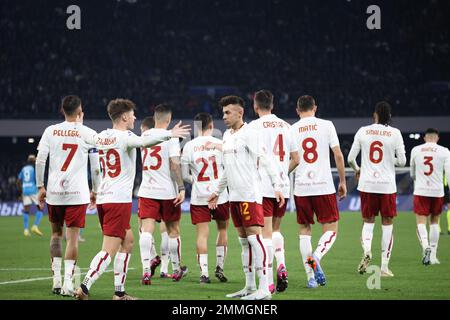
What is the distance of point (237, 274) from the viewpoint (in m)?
13.1

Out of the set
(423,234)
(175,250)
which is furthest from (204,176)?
(423,234)

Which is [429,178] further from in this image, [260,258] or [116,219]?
[116,219]

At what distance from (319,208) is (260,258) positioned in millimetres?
2128

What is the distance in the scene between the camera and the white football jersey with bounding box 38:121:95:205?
10.5 meters

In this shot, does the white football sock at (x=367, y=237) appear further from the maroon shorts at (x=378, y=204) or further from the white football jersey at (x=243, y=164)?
the white football jersey at (x=243, y=164)

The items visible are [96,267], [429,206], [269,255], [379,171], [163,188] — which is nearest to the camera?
[96,267]

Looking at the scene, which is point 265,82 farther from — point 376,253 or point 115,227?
point 115,227

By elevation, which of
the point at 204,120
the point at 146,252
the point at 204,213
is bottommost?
the point at 146,252

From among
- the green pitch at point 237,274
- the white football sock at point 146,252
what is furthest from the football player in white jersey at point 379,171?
the white football sock at point 146,252

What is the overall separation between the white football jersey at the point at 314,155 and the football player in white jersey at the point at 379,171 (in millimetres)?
1550

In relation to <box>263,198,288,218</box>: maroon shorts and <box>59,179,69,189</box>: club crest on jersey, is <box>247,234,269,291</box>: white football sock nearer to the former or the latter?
<box>263,198,288,218</box>: maroon shorts

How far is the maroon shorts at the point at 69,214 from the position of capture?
10477 millimetres

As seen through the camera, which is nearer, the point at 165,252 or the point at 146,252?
the point at 146,252
